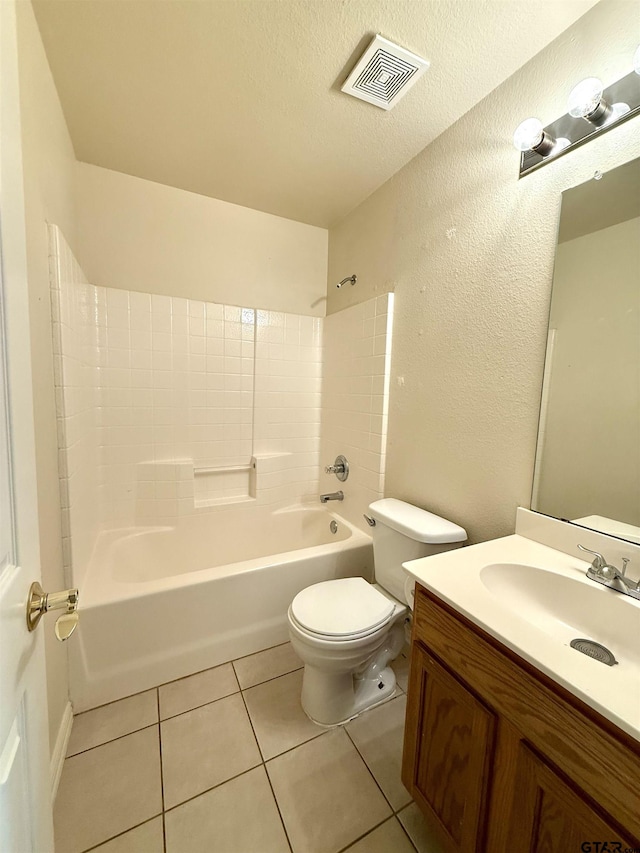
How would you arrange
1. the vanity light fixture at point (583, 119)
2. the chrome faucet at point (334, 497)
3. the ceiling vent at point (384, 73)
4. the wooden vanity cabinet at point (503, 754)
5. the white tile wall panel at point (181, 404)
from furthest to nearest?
1. the chrome faucet at point (334, 497)
2. the white tile wall panel at point (181, 404)
3. the ceiling vent at point (384, 73)
4. the vanity light fixture at point (583, 119)
5. the wooden vanity cabinet at point (503, 754)

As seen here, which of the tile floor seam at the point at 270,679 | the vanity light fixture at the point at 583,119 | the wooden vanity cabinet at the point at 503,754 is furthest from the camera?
the tile floor seam at the point at 270,679

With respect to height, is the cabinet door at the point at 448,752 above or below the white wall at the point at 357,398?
below

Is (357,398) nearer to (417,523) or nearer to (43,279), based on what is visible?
(417,523)

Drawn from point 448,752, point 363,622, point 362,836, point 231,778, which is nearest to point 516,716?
point 448,752

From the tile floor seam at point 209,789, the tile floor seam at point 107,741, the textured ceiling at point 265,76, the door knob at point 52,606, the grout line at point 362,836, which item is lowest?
the grout line at point 362,836

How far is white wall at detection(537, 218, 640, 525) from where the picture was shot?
92 cm

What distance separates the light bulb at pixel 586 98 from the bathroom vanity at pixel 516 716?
1178mm

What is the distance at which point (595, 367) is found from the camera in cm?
98

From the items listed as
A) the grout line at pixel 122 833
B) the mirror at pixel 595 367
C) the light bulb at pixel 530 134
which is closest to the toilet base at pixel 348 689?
the grout line at pixel 122 833

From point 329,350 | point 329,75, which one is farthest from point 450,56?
point 329,350

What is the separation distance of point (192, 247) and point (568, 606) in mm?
2371

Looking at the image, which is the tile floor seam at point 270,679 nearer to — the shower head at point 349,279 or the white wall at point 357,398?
the white wall at point 357,398

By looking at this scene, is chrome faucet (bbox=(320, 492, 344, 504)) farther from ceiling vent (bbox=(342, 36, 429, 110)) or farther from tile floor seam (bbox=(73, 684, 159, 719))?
ceiling vent (bbox=(342, 36, 429, 110))

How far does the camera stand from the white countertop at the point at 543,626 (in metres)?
0.55
